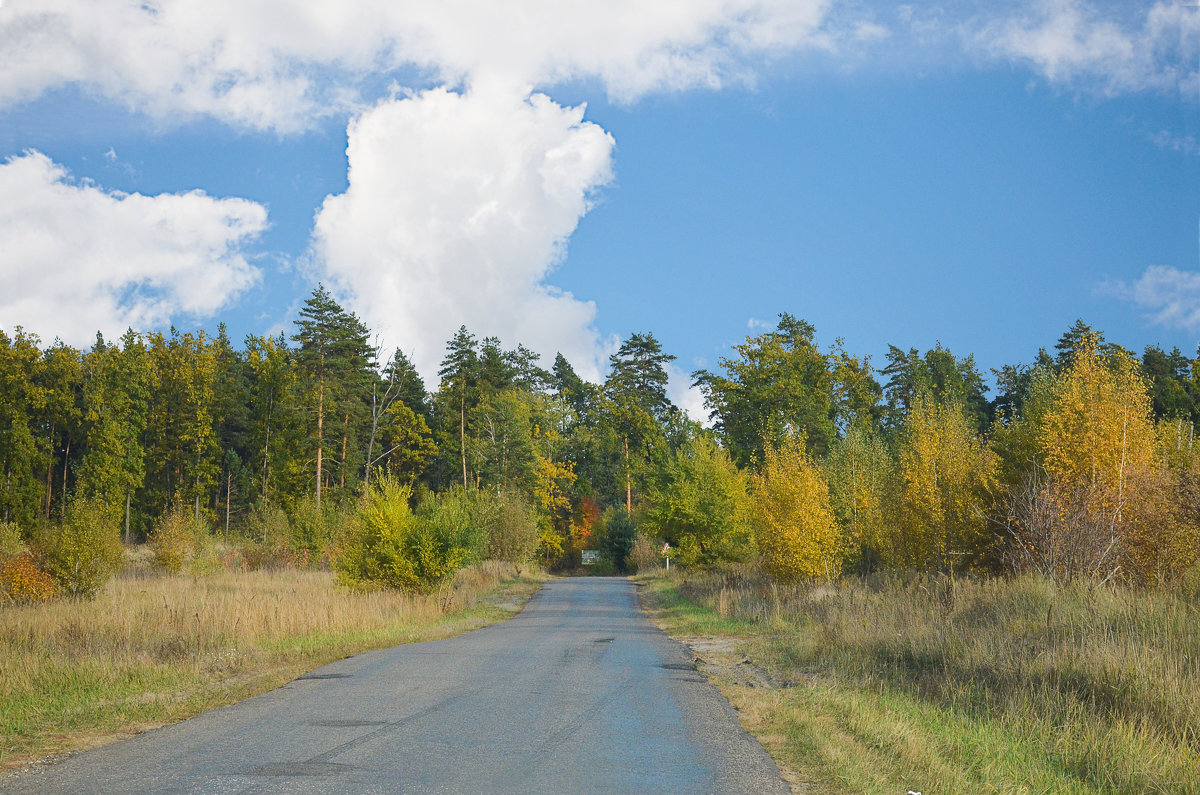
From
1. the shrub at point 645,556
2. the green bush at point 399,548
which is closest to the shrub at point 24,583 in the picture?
the green bush at point 399,548

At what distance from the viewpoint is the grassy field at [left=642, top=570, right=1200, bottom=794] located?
7.28 meters

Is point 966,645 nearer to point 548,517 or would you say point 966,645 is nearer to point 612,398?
point 548,517

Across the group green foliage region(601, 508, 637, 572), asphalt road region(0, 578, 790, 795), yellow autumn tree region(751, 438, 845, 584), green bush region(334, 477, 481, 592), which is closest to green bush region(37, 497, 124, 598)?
green bush region(334, 477, 481, 592)

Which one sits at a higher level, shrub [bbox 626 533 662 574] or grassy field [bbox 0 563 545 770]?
grassy field [bbox 0 563 545 770]

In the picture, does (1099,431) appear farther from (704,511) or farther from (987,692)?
(704,511)

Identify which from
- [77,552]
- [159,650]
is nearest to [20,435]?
[77,552]

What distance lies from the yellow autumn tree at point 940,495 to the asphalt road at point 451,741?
14.1 metres

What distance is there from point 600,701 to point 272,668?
614 cm

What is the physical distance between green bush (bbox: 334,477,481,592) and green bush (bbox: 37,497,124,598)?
6.96 metres

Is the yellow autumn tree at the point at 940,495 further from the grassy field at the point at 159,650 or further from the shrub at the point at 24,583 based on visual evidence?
the shrub at the point at 24,583

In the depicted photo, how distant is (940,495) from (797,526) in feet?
14.7

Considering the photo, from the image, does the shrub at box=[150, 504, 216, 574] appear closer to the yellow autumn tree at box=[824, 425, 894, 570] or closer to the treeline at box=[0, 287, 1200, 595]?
the treeline at box=[0, 287, 1200, 595]

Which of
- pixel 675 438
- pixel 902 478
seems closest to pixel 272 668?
pixel 902 478

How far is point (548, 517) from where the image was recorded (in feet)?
242
